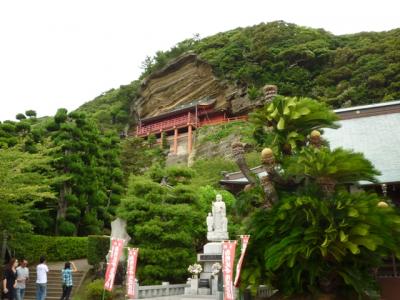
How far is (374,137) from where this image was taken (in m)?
14.9

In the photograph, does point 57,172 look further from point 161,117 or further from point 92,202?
point 161,117

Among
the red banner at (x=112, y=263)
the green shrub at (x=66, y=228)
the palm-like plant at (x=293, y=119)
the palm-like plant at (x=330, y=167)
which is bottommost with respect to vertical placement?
the red banner at (x=112, y=263)

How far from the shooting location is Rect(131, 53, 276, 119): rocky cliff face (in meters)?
51.6

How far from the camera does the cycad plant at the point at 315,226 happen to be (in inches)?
318

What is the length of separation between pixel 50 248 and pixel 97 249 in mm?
4232

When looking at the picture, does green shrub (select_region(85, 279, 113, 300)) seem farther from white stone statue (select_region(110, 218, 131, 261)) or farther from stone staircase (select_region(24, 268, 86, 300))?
white stone statue (select_region(110, 218, 131, 261))

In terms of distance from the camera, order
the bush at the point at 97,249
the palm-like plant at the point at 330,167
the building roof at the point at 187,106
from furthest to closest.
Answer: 1. the building roof at the point at 187,106
2. the bush at the point at 97,249
3. the palm-like plant at the point at 330,167

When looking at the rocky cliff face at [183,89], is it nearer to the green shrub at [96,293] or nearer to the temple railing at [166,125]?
the temple railing at [166,125]

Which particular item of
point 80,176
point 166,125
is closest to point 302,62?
point 166,125

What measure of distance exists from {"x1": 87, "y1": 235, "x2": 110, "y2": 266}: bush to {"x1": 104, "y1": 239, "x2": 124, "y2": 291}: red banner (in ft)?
30.9

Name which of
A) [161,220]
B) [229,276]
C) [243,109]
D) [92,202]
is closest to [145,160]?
[92,202]

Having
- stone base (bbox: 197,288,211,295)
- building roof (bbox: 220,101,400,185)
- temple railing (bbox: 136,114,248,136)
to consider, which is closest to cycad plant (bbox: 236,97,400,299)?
building roof (bbox: 220,101,400,185)

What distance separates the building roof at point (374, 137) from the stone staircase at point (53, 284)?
28.8ft

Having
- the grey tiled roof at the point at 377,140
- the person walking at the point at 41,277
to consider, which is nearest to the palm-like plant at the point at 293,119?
the grey tiled roof at the point at 377,140
